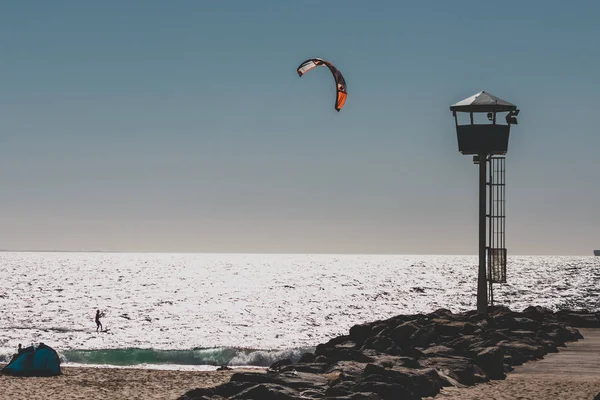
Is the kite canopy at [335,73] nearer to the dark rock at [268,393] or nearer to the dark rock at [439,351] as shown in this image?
the dark rock at [439,351]

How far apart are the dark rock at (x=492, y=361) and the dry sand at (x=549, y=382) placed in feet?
0.81

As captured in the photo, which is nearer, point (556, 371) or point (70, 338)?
point (556, 371)

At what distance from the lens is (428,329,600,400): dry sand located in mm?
14812

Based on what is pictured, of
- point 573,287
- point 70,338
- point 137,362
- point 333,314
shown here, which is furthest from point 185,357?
point 573,287

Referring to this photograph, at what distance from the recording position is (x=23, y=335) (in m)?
54.4

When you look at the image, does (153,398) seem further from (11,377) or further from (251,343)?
(251,343)

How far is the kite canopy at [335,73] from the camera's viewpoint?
20.9 metres

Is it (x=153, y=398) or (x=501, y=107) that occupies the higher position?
(x=501, y=107)

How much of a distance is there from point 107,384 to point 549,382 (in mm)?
13861

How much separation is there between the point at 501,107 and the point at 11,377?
16923 millimetres

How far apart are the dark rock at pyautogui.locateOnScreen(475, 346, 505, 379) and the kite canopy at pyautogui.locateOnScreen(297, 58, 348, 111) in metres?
6.73

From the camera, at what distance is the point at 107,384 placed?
24906mm

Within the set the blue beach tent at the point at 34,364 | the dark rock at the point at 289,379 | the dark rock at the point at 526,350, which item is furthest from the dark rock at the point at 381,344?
the blue beach tent at the point at 34,364

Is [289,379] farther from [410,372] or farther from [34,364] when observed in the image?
[34,364]
